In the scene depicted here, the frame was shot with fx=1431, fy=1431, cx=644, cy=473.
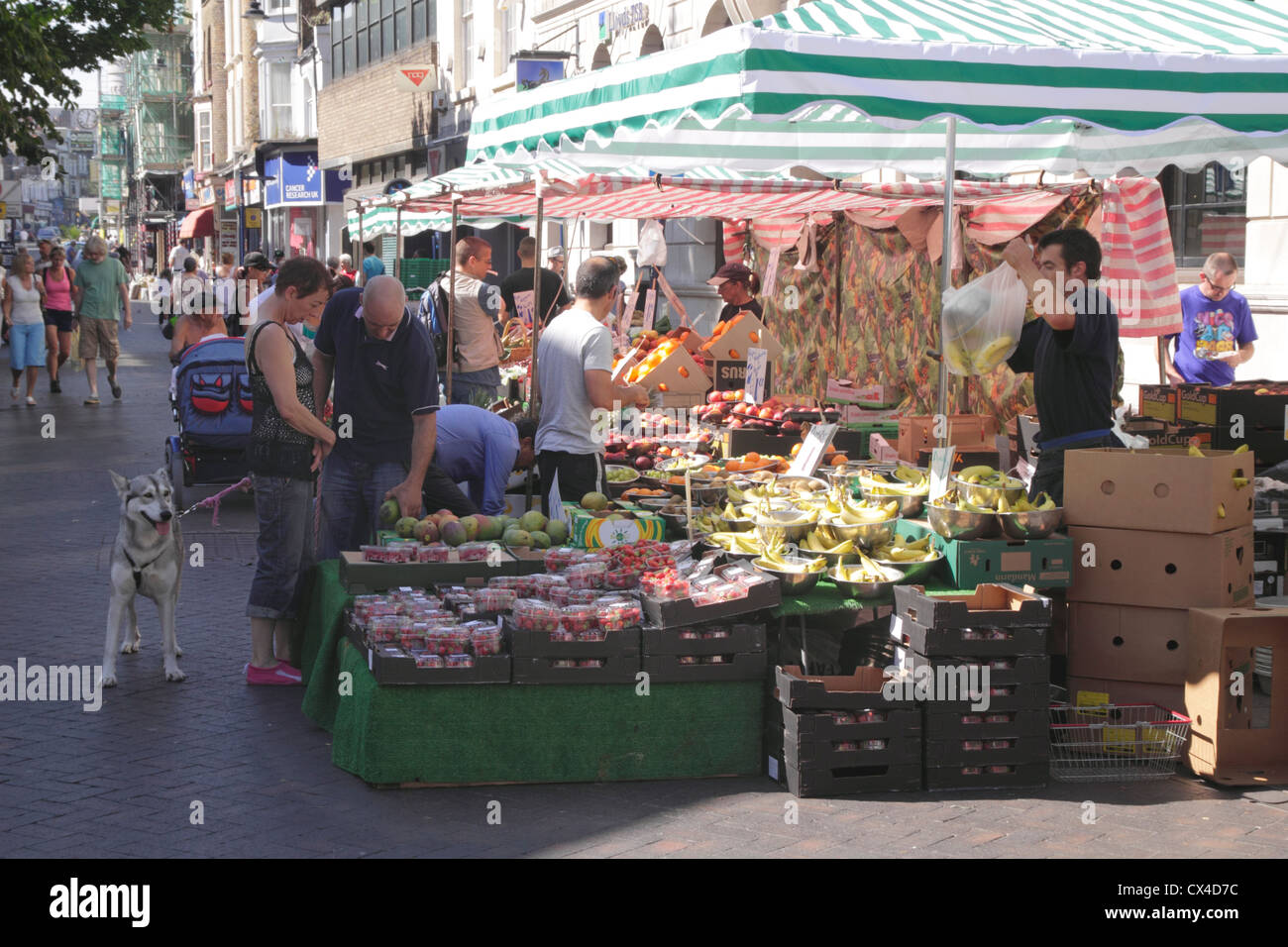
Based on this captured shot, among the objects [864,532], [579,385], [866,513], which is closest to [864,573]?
[864,532]

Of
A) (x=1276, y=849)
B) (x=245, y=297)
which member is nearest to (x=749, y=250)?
(x=245, y=297)

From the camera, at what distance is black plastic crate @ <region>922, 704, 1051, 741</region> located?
221 inches

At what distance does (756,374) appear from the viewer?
10.2 m

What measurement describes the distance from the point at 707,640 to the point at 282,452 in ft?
7.70

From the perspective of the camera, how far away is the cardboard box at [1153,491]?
5.89 meters

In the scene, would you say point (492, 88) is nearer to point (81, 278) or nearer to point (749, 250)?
point (81, 278)

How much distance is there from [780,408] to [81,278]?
41.9 ft

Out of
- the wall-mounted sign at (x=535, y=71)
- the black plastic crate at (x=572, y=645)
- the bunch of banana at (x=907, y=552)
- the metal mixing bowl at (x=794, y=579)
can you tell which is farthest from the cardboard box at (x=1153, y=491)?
the wall-mounted sign at (x=535, y=71)

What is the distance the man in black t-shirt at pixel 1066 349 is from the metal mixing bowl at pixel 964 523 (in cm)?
53

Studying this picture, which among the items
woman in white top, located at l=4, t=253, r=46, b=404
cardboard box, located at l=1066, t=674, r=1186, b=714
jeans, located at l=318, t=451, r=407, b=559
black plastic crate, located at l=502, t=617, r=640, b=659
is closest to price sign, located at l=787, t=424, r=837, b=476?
cardboard box, located at l=1066, t=674, r=1186, b=714

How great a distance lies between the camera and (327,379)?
Answer: 7035 millimetres

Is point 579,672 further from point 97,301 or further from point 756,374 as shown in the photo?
point 97,301

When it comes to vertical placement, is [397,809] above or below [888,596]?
below

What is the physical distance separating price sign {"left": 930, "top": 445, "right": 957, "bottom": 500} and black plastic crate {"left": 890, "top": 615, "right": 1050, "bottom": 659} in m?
0.83
